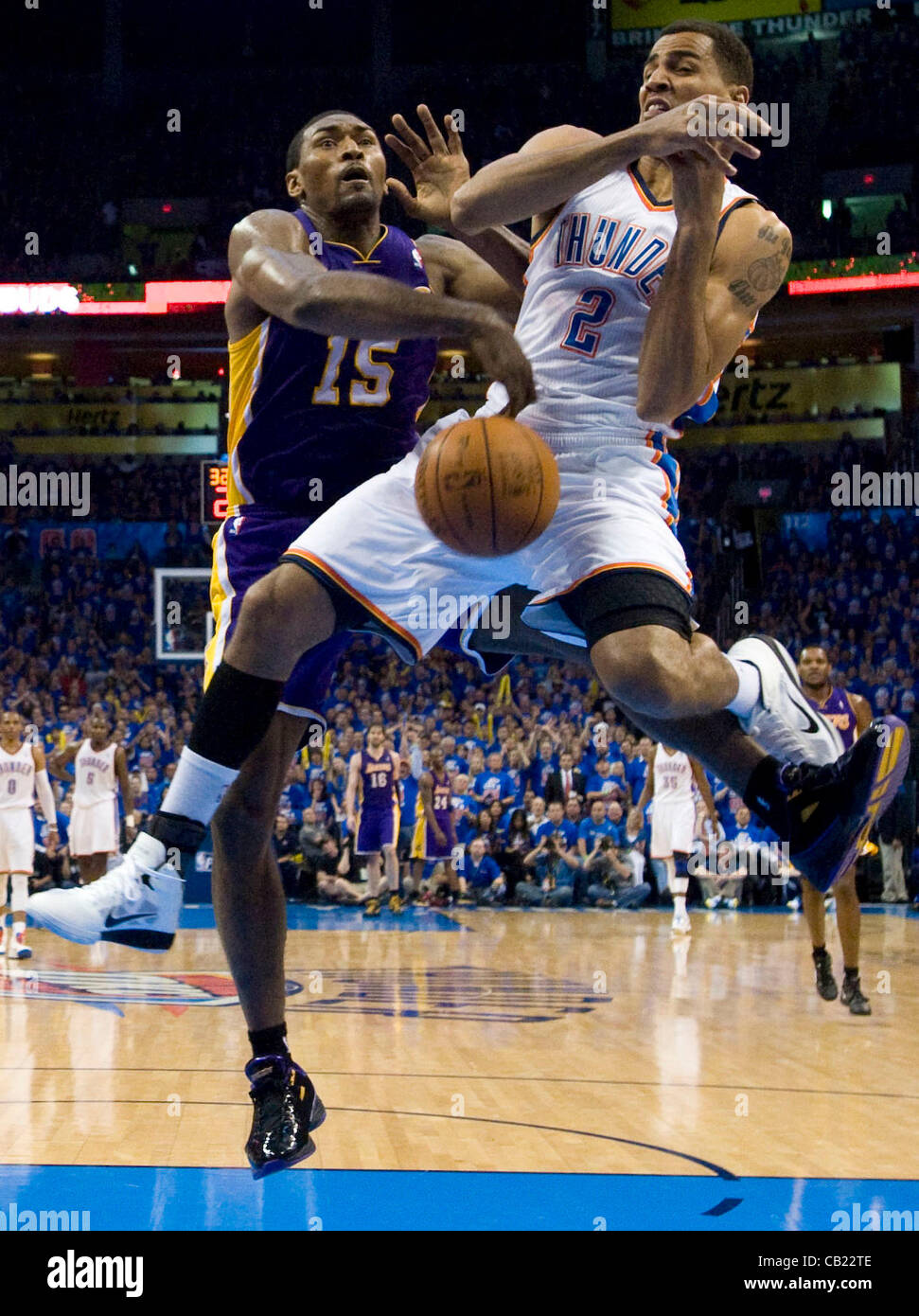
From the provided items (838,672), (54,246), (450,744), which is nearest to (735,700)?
(450,744)

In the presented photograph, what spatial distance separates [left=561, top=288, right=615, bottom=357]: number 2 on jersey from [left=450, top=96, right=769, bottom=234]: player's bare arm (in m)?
0.30

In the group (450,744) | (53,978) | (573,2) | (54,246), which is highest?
(573,2)

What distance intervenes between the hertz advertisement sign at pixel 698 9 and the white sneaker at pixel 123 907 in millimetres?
23340

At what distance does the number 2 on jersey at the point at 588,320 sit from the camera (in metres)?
3.82

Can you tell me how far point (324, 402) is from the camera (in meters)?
4.12

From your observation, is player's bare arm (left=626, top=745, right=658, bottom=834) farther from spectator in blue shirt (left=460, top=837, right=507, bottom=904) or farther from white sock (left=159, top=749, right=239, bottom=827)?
white sock (left=159, top=749, right=239, bottom=827)

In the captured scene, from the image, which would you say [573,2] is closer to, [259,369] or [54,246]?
[54,246]

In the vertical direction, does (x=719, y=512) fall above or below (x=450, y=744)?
above

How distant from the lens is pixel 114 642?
72.9ft

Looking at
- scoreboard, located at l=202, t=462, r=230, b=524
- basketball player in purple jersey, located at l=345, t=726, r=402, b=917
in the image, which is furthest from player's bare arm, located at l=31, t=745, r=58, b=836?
basketball player in purple jersey, located at l=345, t=726, r=402, b=917

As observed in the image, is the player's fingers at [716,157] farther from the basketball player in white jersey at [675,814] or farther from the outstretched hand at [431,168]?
the basketball player in white jersey at [675,814]

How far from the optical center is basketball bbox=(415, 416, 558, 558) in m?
3.39

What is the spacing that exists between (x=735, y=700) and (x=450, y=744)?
44.0ft

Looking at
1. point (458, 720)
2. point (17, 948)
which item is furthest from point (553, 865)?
point (17, 948)
